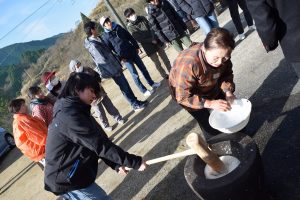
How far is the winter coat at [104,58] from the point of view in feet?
22.4

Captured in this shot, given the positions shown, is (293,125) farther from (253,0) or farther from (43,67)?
(43,67)

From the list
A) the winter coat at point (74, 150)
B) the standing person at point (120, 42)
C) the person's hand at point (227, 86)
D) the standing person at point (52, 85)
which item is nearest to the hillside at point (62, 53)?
the standing person at point (120, 42)

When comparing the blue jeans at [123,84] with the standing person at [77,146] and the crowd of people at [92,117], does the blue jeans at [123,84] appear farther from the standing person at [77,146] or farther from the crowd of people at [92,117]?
the standing person at [77,146]

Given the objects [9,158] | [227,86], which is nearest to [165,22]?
[227,86]

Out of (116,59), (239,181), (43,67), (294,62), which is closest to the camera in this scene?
(239,181)

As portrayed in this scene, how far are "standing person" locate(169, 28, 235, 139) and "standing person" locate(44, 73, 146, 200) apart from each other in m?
0.79

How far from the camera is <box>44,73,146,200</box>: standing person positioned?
3062mm

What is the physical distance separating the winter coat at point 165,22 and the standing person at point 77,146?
4.23m

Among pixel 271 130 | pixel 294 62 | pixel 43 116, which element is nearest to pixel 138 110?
pixel 43 116

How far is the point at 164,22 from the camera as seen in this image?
23.5ft

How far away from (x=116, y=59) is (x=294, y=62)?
15.0ft

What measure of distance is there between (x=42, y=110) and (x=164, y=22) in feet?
10.3

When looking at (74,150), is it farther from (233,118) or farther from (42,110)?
(42,110)

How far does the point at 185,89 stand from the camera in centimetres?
345
